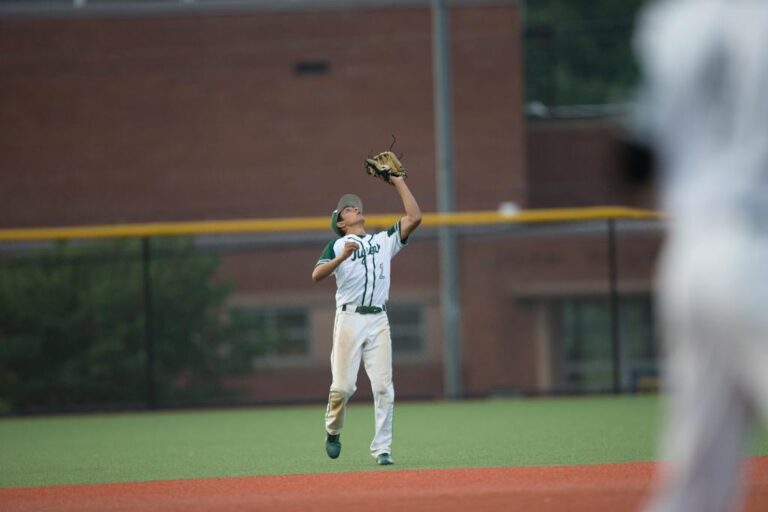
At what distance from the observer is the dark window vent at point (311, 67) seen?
31.4m

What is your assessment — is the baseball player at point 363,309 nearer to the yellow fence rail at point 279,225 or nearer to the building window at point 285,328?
the yellow fence rail at point 279,225

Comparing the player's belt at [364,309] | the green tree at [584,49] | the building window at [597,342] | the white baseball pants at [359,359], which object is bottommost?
the building window at [597,342]

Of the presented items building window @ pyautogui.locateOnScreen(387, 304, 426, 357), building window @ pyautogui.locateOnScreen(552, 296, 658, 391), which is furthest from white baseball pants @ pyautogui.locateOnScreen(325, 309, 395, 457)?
building window @ pyautogui.locateOnScreen(387, 304, 426, 357)

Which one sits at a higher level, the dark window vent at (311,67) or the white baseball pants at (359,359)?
the dark window vent at (311,67)

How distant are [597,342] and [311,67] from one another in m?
13.6

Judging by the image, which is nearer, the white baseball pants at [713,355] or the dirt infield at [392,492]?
the white baseball pants at [713,355]

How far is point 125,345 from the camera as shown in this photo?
22.4m

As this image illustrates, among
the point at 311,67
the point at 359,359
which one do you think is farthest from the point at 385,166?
the point at 311,67

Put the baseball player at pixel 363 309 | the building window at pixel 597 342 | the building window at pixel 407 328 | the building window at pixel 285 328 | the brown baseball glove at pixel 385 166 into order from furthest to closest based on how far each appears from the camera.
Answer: the building window at pixel 597 342 → the building window at pixel 407 328 → the building window at pixel 285 328 → the brown baseball glove at pixel 385 166 → the baseball player at pixel 363 309

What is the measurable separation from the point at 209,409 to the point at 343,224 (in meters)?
9.95

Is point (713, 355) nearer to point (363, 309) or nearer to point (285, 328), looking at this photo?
point (363, 309)

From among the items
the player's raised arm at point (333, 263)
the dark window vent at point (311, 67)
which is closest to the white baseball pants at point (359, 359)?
the player's raised arm at point (333, 263)

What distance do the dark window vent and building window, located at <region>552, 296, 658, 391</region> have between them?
7.21m

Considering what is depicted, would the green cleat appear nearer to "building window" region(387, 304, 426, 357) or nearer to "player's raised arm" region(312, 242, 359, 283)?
"player's raised arm" region(312, 242, 359, 283)
